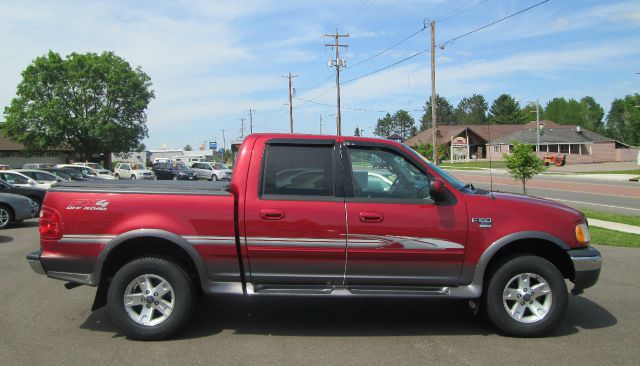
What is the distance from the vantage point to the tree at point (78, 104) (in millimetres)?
51031

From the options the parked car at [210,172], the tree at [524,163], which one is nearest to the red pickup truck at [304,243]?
the tree at [524,163]

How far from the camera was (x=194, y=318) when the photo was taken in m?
5.59

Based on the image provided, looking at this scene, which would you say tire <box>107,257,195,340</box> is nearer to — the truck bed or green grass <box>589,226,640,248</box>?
the truck bed

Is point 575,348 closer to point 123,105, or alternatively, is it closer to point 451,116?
point 123,105

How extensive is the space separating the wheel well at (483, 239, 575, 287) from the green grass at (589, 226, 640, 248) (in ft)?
19.6

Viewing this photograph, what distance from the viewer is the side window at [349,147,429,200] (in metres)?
4.99

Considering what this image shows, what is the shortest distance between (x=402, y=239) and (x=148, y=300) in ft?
8.01

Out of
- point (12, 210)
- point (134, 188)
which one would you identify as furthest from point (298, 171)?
point (12, 210)

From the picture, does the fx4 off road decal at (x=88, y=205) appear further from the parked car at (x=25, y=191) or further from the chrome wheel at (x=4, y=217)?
the parked car at (x=25, y=191)

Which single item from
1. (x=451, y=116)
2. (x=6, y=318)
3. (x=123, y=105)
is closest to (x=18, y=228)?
(x=6, y=318)

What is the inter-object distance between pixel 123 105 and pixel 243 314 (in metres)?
54.5

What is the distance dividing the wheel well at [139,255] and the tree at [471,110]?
14644 cm

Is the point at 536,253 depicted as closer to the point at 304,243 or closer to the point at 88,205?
the point at 304,243

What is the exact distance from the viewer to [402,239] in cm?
479
